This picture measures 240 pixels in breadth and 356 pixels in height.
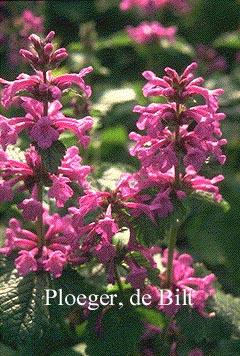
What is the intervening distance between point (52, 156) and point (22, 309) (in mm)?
579

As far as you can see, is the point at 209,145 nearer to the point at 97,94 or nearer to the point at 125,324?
the point at 125,324

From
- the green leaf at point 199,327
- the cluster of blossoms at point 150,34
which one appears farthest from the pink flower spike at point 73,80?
the cluster of blossoms at point 150,34

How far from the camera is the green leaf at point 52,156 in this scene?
2109mm

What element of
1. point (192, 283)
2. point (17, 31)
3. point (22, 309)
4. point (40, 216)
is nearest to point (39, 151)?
point (40, 216)

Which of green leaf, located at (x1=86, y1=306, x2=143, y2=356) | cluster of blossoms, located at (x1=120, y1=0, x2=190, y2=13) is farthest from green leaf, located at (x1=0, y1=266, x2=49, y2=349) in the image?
cluster of blossoms, located at (x1=120, y1=0, x2=190, y2=13)

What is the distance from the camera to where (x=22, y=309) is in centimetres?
232

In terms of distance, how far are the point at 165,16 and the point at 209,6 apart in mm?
611

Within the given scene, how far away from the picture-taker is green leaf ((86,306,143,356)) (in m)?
2.48

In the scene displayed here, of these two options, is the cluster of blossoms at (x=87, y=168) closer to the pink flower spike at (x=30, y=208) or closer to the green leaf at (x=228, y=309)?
the pink flower spike at (x=30, y=208)

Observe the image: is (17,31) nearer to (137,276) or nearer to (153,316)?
(153,316)

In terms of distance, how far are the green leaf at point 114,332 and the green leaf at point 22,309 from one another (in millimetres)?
298

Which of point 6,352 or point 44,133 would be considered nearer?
point 44,133

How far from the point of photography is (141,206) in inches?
89.0

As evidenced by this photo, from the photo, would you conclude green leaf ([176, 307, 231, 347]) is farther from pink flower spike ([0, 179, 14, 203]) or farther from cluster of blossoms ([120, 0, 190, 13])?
cluster of blossoms ([120, 0, 190, 13])
